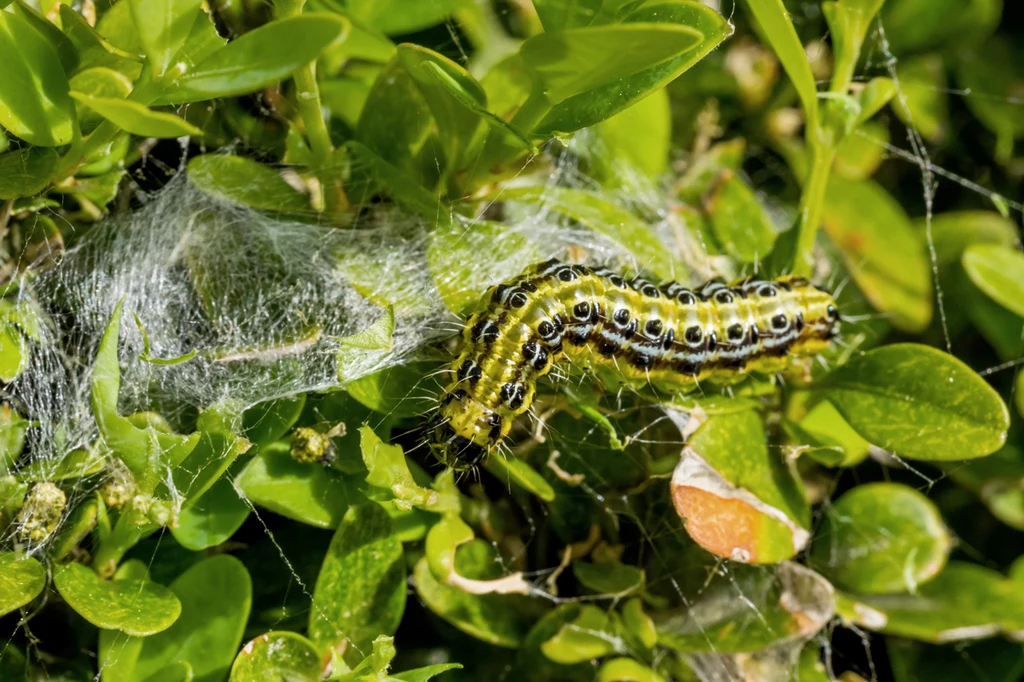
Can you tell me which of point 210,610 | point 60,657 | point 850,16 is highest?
point 850,16

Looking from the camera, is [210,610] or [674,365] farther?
[674,365]

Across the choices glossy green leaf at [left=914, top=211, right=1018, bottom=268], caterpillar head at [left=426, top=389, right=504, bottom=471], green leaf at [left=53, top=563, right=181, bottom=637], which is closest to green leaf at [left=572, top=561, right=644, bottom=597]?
caterpillar head at [left=426, top=389, right=504, bottom=471]

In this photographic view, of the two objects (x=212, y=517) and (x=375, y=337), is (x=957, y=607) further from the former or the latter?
(x=212, y=517)

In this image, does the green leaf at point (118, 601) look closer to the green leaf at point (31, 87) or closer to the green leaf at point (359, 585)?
the green leaf at point (359, 585)

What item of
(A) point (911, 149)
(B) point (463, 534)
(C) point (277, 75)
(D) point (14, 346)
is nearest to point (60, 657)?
(D) point (14, 346)

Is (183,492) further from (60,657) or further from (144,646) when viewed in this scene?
(60,657)

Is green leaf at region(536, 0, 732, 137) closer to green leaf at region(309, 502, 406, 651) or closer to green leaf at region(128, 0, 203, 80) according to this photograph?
green leaf at region(128, 0, 203, 80)

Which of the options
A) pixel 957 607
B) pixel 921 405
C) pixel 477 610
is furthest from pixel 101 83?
pixel 957 607

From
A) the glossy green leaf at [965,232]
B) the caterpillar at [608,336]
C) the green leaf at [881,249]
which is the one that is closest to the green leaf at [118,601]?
the caterpillar at [608,336]
